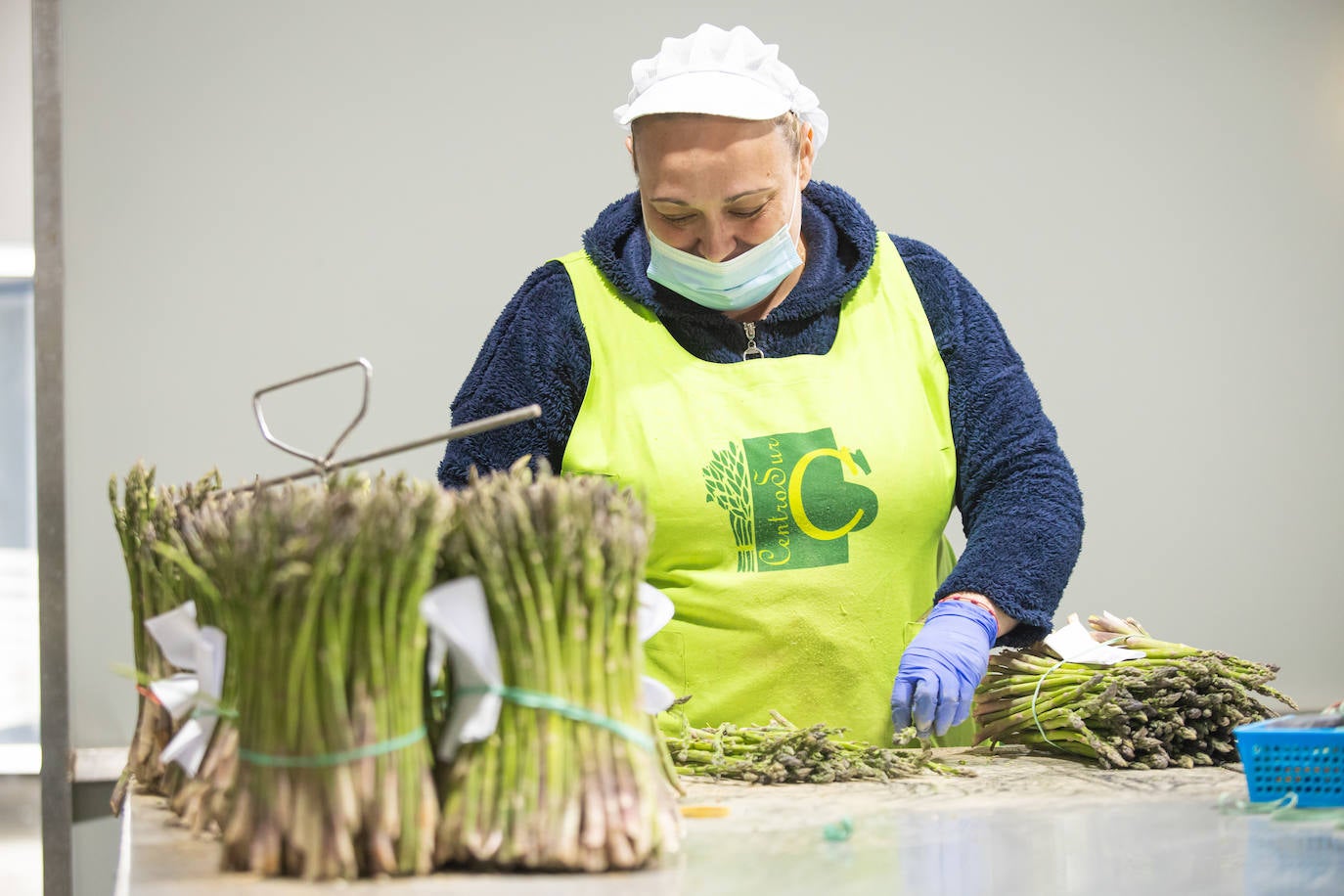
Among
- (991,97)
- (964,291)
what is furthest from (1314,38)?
(964,291)

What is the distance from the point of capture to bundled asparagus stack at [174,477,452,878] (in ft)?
4.58

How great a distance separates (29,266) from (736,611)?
258cm

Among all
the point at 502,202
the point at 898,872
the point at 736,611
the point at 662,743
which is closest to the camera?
the point at 898,872

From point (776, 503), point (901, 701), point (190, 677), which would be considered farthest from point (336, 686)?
point (776, 503)

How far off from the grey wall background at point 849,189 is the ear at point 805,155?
1.64 metres

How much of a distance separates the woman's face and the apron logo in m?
0.40

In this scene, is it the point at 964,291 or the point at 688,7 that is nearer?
the point at 964,291

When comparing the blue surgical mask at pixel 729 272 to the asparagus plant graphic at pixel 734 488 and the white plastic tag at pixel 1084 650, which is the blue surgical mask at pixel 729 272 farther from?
the white plastic tag at pixel 1084 650

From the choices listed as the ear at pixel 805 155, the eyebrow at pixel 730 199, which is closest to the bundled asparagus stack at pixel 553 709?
the eyebrow at pixel 730 199

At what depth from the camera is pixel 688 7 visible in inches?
176

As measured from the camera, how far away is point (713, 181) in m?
2.56

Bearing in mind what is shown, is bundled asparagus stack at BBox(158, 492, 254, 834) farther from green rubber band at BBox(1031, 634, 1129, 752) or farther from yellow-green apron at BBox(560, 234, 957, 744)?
green rubber band at BBox(1031, 634, 1129, 752)

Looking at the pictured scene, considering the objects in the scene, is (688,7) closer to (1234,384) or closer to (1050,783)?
(1234,384)

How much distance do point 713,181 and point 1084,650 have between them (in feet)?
3.78
